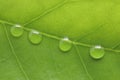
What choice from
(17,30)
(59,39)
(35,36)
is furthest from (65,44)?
(17,30)

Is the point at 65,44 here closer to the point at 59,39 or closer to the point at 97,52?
the point at 59,39

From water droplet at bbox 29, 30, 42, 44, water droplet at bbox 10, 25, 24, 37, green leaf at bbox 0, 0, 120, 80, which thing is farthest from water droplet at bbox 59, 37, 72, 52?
water droplet at bbox 10, 25, 24, 37

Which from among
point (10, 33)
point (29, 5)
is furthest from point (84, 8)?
point (10, 33)

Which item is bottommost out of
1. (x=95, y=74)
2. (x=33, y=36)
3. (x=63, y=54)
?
(x=95, y=74)

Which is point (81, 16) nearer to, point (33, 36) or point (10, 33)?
point (33, 36)

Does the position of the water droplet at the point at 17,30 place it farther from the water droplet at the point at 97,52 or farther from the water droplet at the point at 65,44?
the water droplet at the point at 97,52

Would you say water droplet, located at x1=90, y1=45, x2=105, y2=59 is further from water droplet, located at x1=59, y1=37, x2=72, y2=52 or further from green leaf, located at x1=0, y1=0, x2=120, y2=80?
water droplet, located at x1=59, y1=37, x2=72, y2=52
